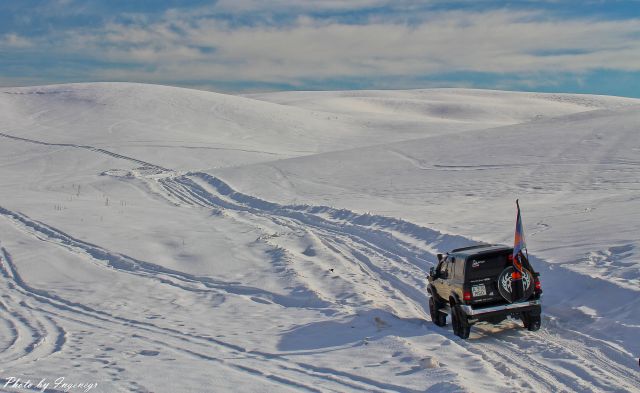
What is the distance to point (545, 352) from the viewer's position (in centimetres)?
916

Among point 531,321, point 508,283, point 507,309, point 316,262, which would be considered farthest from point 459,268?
point 316,262

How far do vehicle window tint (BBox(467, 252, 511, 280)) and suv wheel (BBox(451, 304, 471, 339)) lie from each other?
518 mm

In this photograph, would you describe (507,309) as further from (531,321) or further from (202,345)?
(202,345)

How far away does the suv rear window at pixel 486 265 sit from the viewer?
10.5 m

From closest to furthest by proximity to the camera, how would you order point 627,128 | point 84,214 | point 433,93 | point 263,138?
1. point 84,214
2. point 627,128
3. point 263,138
4. point 433,93

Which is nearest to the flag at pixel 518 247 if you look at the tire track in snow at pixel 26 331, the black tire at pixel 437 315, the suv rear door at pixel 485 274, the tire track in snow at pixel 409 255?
the suv rear door at pixel 485 274

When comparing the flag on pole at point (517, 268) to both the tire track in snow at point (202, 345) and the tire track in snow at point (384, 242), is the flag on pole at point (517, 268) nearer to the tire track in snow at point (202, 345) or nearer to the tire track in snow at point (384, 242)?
the tire track in snow at point (384, 242)

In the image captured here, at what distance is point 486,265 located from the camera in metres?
10.5

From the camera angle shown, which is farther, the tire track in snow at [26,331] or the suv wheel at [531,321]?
the suv wheel at [531,321]

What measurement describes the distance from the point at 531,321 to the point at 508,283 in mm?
628

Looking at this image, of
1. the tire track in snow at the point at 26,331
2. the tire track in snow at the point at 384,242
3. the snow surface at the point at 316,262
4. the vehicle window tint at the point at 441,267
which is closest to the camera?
the tire track in snow at the point at 384,242

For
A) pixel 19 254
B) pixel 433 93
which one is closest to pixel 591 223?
pixel 19 254

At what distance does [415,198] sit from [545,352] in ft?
59.5

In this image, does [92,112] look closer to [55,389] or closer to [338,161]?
[338,161]
